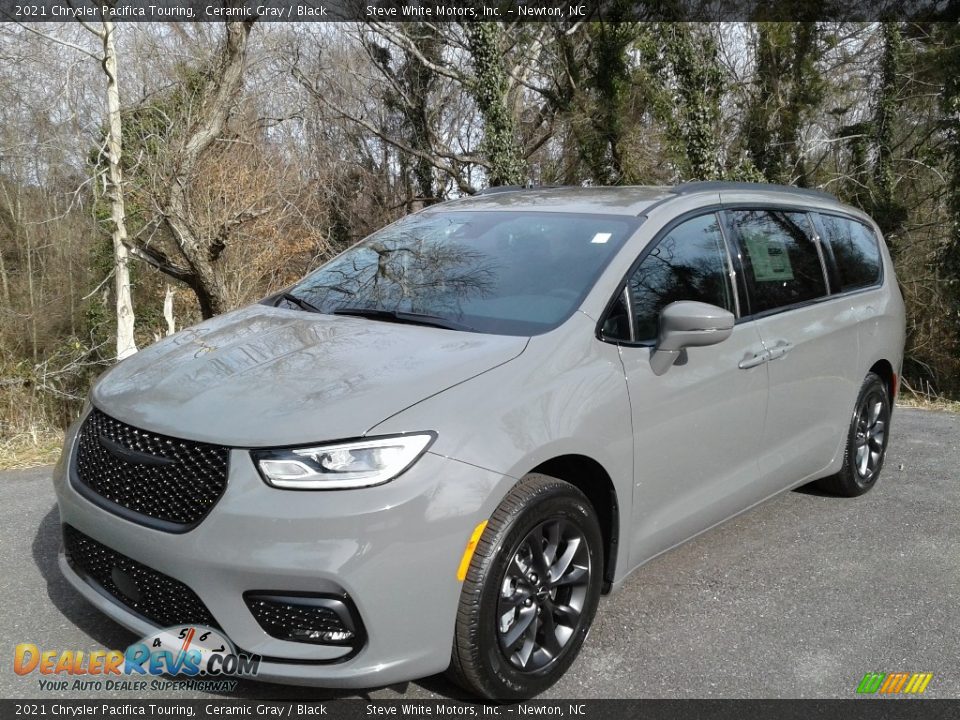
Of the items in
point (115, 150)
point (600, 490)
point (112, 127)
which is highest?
point (112, 127)

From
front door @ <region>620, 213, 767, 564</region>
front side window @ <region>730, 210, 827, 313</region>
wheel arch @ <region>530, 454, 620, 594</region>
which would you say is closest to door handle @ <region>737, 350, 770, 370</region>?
front door @ <region>620, 213, 767, 564</region>

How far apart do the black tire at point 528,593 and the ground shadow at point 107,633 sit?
275 millimetres

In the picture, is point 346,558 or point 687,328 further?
point 687,328

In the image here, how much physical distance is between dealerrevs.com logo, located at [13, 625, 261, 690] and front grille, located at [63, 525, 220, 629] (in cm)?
5

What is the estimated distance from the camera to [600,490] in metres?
3.32

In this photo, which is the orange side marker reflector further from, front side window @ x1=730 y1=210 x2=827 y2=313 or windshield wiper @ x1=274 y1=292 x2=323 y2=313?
front side window @ x1=730 y1=210 x2=827 y2=313

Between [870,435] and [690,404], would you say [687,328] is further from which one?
[870,435]

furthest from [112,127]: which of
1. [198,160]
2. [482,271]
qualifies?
[482,271]

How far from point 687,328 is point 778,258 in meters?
1.30

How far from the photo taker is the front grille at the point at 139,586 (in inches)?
107

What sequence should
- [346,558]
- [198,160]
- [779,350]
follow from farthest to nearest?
1. [198,160]
2. [779,350]
3. [346,558]

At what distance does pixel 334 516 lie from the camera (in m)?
2.54

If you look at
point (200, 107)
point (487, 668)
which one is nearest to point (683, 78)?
point (200, 107)

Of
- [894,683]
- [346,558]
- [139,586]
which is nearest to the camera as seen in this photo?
[346,558]
